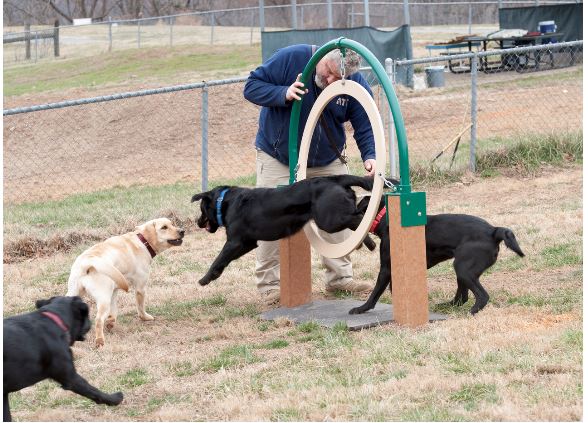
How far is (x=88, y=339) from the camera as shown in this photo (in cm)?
730

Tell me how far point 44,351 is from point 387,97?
10.1 feet

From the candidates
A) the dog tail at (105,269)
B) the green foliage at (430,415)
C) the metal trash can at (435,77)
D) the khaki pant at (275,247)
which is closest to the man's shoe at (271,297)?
the khaki pant at (275,247)

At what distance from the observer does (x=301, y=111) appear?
8.16 metres

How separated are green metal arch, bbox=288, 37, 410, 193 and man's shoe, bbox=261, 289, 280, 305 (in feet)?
3.35

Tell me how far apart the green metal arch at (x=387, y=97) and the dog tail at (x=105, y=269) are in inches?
67.9

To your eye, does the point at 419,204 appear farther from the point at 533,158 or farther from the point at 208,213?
the point at 533,158

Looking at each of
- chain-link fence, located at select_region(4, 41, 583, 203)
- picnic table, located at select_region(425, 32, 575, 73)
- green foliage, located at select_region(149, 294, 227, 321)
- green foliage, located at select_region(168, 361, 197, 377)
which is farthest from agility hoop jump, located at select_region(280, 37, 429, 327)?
picnic table, located at select_region(425, 32, 575, 73)

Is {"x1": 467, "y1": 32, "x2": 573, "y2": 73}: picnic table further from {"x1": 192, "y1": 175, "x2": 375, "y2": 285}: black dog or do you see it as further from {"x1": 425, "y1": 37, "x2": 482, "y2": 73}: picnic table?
{"x1": 192, "y1": 175, "x2": 375, "y2": 285}: black dog

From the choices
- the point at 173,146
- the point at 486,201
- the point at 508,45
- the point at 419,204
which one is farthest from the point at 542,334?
the point at 508,45

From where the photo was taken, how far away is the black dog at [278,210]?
7.18 meters

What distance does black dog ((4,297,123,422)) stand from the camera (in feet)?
16.3

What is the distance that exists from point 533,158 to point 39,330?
993cm

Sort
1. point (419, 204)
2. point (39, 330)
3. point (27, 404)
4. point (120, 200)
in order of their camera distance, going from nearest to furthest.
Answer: point (39, 330), point (27, 404), point (419, 204), point (120, 200)

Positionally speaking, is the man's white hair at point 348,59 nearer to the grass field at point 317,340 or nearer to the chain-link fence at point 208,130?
the grass field at point 317,340
